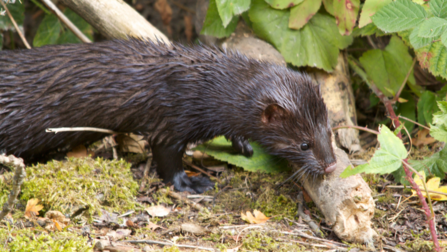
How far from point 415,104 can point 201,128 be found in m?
3.05

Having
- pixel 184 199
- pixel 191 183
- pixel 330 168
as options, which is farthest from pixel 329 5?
pixel 184 199

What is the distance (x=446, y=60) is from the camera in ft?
13.9

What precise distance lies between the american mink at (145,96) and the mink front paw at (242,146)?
A: 0.11 metres

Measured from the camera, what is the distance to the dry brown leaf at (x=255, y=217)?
3.92 m

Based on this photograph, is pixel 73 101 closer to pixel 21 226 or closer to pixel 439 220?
pixel 21 226

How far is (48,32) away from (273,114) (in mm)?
3873

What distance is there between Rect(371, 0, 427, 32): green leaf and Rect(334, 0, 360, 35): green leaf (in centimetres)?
88

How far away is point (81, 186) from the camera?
398cm

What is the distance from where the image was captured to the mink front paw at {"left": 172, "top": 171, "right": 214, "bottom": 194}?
4.67m

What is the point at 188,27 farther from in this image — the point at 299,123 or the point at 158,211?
the point at 158,211

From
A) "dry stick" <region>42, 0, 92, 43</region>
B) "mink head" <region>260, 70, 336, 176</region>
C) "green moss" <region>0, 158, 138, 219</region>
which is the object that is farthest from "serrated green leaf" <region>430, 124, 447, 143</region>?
"dry stick" <region>42, 0, 92, 43</region>

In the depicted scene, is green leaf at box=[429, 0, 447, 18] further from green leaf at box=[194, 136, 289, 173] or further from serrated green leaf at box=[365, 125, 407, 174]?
green leaf at box=[194, 136, 289, 173]

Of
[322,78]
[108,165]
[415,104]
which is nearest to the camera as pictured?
[108,165]

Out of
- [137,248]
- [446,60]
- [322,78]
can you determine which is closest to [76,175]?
[137,248]
